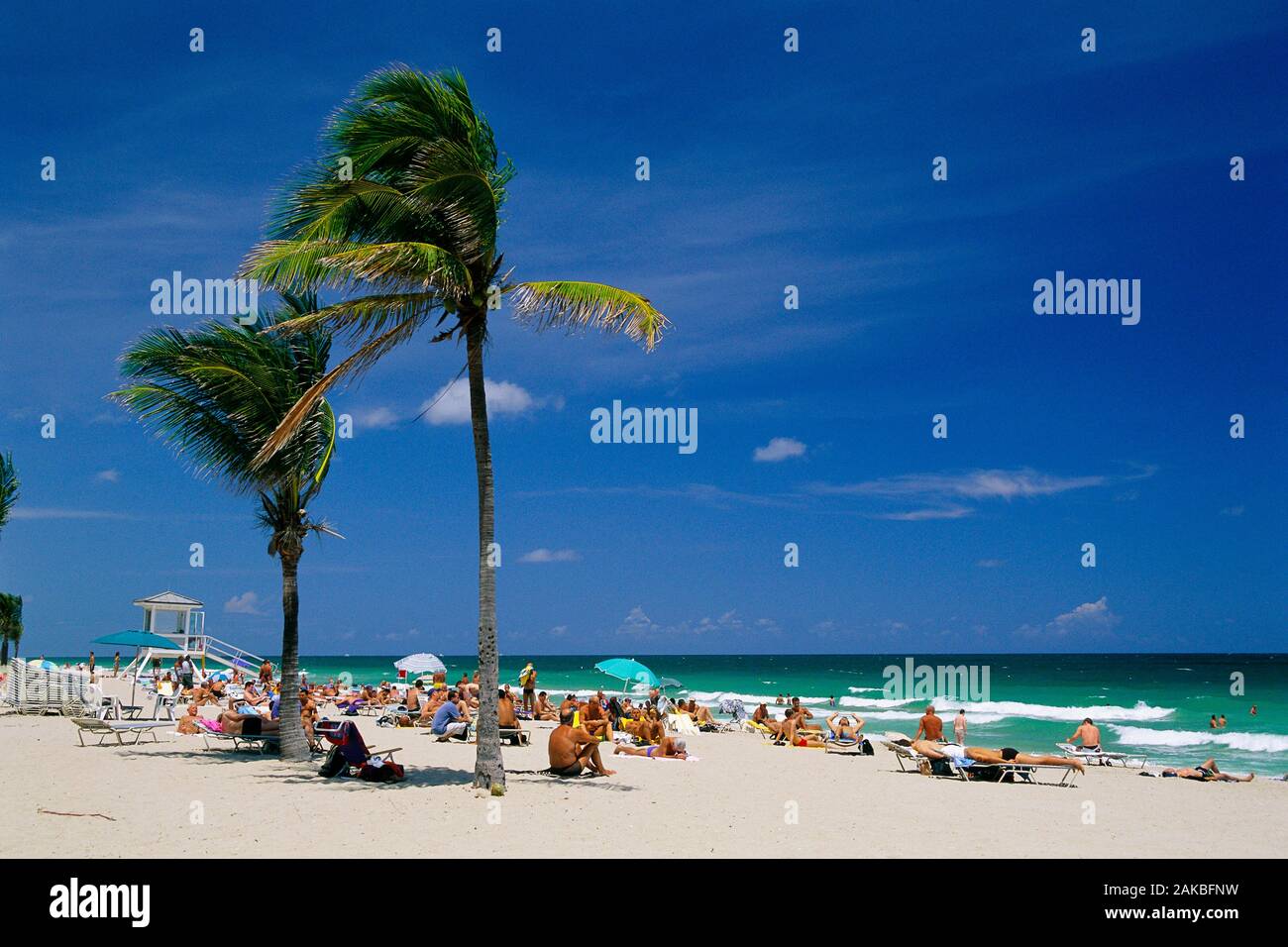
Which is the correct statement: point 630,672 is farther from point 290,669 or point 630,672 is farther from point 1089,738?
point 290,669

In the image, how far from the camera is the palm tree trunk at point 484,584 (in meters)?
11.2

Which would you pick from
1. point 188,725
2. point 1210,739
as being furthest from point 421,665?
point 1210,739

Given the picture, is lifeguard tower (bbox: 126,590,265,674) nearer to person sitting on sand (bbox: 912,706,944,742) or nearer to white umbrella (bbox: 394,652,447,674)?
white umbrella (bbox: 394,652,447,674)

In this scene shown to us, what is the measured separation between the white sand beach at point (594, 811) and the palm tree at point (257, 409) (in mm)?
2711

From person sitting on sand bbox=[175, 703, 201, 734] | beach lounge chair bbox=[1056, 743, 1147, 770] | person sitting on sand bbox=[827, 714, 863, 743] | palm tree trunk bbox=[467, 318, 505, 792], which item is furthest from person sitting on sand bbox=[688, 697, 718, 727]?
palm tree trunk bbox=[467, 318, 505, 792]

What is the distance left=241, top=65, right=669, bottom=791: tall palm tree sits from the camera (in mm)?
10734

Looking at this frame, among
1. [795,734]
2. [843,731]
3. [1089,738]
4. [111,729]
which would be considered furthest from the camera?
[795,734]

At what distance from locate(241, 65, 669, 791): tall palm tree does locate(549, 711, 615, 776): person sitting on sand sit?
191 cm

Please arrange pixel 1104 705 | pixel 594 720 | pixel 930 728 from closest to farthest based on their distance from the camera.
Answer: pixel 594 720
pixel 930 728
pixel 1104 705

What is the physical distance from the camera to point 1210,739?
32.1 meters

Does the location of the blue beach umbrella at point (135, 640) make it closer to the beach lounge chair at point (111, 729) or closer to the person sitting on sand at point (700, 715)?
the beach lounge chair at point (111, 729)

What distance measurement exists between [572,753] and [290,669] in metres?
4.31

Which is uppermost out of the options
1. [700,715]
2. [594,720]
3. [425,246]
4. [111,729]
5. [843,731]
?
[425,246]
